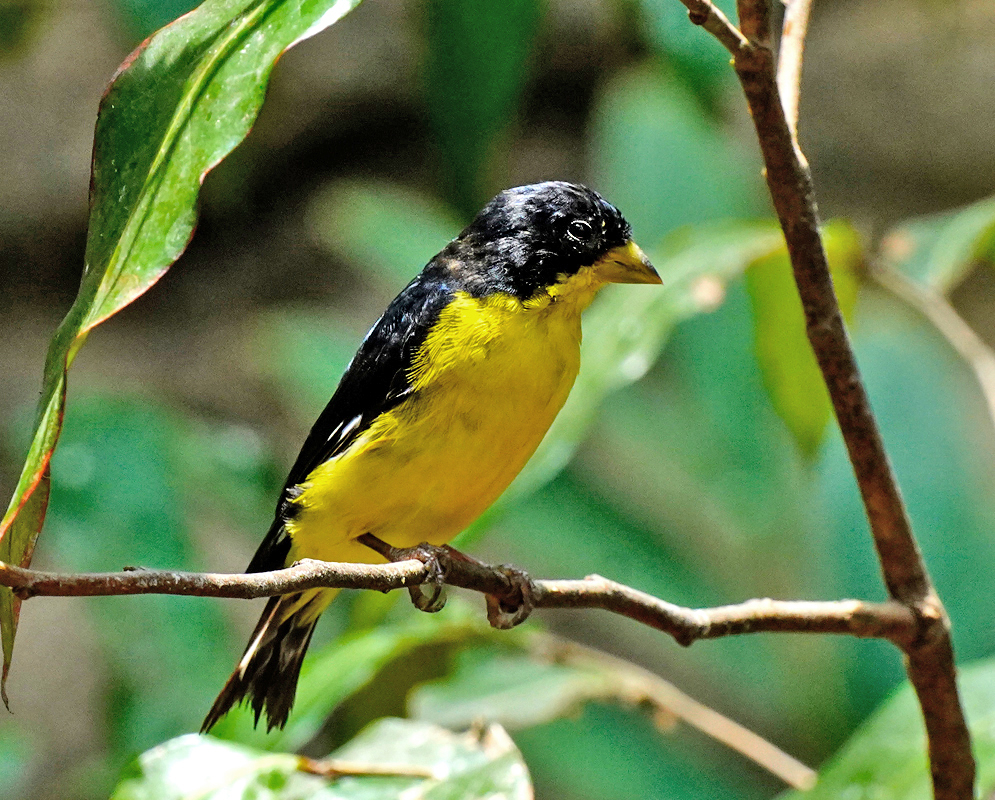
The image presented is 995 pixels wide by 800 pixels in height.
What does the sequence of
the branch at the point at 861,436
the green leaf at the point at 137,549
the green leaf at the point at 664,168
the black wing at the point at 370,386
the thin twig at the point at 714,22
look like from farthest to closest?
the green leaf at the point at 664,168, the green leaf at the point at 137,549, the black wing at the point at 370,386, the branch at the point at 861,436, the thin twig at the point at 714,22

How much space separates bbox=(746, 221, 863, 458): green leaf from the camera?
2387 millimetres

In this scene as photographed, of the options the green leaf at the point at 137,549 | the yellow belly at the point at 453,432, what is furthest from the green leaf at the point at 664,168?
the yellow belly at the point at 453,432

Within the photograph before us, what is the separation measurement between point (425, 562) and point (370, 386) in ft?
1.94

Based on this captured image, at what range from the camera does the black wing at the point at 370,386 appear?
2.15m

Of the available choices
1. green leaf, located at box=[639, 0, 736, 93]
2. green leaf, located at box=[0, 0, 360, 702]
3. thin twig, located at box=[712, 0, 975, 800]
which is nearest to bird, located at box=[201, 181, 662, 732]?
green leaf, located at box=[639, 0, 736, 93]

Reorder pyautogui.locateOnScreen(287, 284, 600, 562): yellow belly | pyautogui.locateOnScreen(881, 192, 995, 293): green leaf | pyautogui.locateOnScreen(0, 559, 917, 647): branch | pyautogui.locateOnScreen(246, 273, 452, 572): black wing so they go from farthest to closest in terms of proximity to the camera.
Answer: pyautogui.locateOnScreen(881, 192, 995, 293): green leaf, pyautogui.locateOnScreen(246, 273, 452, 572): black wing, pyautogui.locateOnScreen(287, 284, 600, 562): yellow belly, pyautogui.locateOnScreen(0, 559, 917, 647): branch

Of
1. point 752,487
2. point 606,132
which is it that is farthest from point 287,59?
point 752,487

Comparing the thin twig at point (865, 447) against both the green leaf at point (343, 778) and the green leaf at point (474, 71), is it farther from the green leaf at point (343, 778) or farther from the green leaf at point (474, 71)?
the green leaf at point (343, 778)

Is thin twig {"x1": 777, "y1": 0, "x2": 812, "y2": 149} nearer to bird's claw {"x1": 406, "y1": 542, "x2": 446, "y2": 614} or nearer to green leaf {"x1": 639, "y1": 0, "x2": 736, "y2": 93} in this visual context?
green leaf {"x1": 639, "y1": 0, "x2": 736, "y2": 93}

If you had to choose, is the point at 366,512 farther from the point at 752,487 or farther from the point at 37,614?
the point at 37,614

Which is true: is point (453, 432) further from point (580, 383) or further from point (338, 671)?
point (338, 671)

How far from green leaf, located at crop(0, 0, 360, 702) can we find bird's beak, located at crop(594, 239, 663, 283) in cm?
114

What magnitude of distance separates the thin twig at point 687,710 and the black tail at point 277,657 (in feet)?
2.00

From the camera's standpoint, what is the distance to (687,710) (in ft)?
8.55
